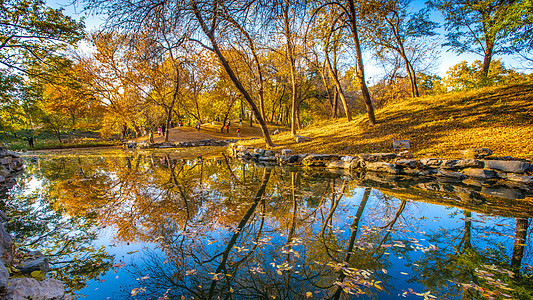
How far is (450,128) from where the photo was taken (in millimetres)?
9984

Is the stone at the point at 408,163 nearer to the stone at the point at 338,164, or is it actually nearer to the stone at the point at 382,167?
the stone at the point at 382,167

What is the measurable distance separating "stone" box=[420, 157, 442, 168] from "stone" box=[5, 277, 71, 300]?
9676mm

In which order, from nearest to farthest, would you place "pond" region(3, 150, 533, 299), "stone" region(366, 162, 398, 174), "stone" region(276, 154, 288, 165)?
"pond" region(3, 150, 533, 299), "stone" region(366, 162, 398, 174), "stone" region(276, 154, 288, 165)

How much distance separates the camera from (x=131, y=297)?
2432mm

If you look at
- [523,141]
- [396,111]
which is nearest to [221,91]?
[396,111]

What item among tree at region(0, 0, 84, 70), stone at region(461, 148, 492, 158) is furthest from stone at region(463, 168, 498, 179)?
tree at region(0, 0, 84, 70)

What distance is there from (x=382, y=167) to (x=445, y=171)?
1.92 m

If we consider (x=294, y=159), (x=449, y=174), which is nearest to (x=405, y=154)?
(x=449, y=174)

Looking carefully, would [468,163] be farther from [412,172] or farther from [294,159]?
[294,159]

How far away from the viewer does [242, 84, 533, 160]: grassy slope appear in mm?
8242

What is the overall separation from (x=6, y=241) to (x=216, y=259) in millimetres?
2584

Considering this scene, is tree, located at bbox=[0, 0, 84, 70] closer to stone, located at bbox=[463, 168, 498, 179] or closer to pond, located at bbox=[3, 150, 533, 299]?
pond, located at bbox=[3, 150, 533, 299]

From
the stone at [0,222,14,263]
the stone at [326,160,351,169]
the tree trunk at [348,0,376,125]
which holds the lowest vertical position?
the stone at [326,160,351,169]

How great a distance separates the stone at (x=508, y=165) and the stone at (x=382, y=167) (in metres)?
2.57
